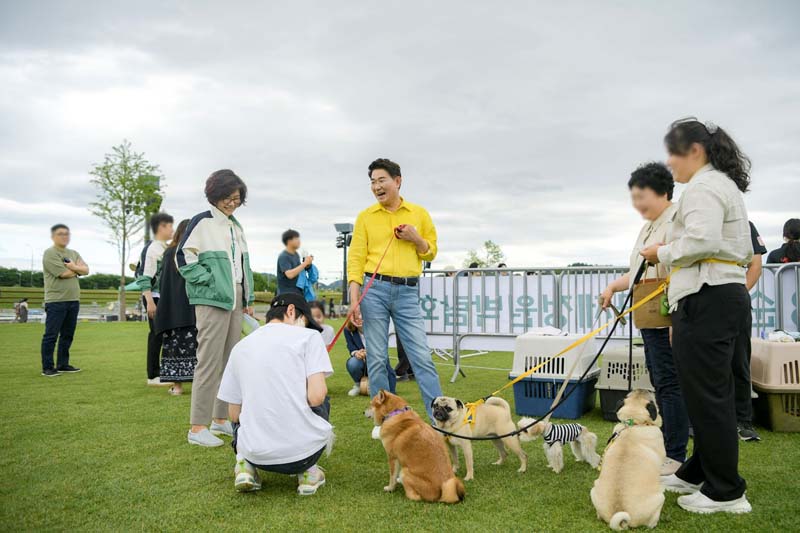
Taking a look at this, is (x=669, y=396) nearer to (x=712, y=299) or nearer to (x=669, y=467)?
(x=669, y=467)

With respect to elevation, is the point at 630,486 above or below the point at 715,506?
above

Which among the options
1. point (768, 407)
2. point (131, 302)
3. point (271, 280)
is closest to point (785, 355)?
point (768, 407)

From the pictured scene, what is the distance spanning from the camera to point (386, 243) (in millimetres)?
3982

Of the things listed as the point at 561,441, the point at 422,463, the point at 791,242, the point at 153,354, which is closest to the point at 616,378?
the point at 561,441

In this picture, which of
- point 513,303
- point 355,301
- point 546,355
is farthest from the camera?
point 513,303

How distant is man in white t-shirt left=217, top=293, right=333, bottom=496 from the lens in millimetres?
2762

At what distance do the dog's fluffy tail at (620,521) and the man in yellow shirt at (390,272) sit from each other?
162 centimetres

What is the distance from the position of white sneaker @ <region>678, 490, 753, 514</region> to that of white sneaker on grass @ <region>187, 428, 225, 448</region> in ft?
9.94

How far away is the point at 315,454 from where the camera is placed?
2865mm

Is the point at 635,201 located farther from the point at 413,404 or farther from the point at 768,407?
the point at 413,404

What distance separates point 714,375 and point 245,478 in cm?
240

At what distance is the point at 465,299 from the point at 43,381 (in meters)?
5.67

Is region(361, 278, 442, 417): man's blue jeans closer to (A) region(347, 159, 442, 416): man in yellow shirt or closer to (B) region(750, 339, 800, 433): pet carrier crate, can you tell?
(A) region(347, 159, 442, 416): man in yellow shirt

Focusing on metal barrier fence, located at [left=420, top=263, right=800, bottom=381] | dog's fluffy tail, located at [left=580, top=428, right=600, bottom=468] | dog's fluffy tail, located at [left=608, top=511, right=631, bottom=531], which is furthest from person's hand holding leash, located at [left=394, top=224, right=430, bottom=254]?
metal barrier fence, located at [left=420, top=263, right=800, bottom=381]
